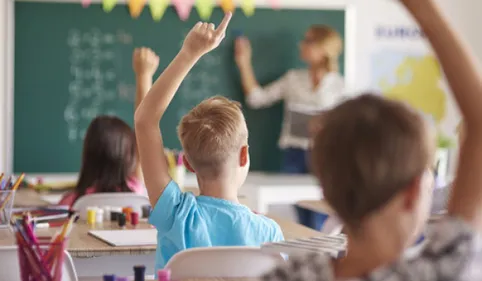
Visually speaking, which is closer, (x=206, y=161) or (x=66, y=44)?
(x=206, y=161)

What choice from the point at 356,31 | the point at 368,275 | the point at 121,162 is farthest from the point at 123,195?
the point at 356,31

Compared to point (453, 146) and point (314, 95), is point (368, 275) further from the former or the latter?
point (453, 146)

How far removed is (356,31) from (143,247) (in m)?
4.67

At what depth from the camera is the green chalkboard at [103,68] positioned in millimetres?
6395

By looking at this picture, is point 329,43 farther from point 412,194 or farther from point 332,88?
point 412,194

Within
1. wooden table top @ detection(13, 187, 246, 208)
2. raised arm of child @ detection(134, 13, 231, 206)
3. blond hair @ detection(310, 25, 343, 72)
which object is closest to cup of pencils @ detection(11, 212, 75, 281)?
raised arm of child @ detection(134, 13, 231, 206)

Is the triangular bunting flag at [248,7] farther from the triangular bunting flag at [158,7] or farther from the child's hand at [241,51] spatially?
the triangular bunting flag at [158,7]

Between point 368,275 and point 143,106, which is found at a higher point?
point 143,106

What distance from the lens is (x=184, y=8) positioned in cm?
666

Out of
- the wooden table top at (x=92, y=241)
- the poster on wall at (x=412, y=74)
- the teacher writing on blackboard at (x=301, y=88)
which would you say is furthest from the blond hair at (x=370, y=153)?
the poster on wall at (x=412, y=74)

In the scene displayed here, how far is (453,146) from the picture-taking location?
23.6 ft

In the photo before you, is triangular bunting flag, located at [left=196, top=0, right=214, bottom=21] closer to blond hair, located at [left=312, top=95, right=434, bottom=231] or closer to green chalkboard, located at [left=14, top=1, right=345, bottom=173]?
green chalkboard, located at [left=14, top=1, right=345, bottom=173]

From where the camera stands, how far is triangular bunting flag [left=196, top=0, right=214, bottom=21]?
22.0 feet

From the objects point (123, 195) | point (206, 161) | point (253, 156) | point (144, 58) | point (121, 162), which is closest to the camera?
point (206, 161)
